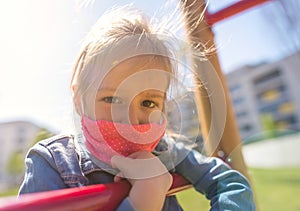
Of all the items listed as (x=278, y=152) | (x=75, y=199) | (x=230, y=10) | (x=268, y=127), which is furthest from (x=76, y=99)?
(x=268, y=127)

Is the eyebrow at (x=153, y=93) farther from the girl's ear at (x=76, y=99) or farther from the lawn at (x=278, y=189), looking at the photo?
the lawn at (x=278, y=189)

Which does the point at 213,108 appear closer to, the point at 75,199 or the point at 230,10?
the point at 230,10

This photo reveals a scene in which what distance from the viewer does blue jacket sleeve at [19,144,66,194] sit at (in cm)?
34

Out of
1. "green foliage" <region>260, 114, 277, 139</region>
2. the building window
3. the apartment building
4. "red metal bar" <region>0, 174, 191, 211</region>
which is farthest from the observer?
the building window

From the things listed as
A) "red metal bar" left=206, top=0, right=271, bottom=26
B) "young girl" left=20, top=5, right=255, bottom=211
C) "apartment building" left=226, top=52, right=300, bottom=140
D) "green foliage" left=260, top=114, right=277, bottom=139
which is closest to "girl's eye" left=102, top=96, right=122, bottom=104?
"young girl" left=20, top=5, right=255, bottom=211

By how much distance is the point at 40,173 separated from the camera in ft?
1.15

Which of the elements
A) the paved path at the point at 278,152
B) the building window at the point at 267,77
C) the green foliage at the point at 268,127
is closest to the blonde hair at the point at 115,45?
the green foliage at the point at 268,127

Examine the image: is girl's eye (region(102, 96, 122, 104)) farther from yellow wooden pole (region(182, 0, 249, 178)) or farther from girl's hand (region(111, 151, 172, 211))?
yellow wooden pole (region(182, 0, 249, 178))

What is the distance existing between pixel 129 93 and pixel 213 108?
8.9 inches

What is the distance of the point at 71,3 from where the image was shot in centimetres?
55

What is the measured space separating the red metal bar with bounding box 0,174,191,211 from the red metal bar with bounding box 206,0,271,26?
0.36 meters

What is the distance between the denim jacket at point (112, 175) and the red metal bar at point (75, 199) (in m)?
0.01

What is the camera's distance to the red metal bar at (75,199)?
0.22m

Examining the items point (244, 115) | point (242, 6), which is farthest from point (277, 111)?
point (242, 6)
